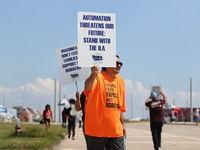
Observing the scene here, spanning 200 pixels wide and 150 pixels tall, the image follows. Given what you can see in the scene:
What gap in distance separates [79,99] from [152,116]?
3.97 m

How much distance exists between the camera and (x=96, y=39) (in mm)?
4418

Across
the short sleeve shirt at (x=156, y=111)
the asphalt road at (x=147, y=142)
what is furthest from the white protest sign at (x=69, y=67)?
the asphalt road at (x=147, y=142)

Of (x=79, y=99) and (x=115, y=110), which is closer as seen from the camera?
(x=115, y=110)

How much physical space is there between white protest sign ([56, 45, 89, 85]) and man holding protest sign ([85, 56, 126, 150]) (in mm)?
3005

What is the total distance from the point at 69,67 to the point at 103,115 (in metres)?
3.65

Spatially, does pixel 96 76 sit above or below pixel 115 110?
above

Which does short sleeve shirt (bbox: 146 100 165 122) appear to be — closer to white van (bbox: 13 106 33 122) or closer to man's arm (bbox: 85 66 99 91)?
man's arm (bbox: 85 66 99 91)

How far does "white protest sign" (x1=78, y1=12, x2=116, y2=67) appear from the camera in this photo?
427cm

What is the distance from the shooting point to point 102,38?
14.6ft

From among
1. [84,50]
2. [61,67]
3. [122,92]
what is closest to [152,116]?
[61,67]

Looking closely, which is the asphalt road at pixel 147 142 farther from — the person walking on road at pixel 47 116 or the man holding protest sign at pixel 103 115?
the man holding protest sign at pixel 103 115

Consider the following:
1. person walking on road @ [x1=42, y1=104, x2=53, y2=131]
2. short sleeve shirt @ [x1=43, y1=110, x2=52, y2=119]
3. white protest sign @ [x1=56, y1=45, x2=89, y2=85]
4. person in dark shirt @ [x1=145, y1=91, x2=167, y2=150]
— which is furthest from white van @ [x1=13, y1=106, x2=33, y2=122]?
white protest sign @ [x1=56, y1=45, x2=89, y2=85]

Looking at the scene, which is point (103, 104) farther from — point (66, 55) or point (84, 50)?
point (66, 55)

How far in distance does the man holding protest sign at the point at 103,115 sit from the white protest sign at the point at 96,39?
0.24 m
